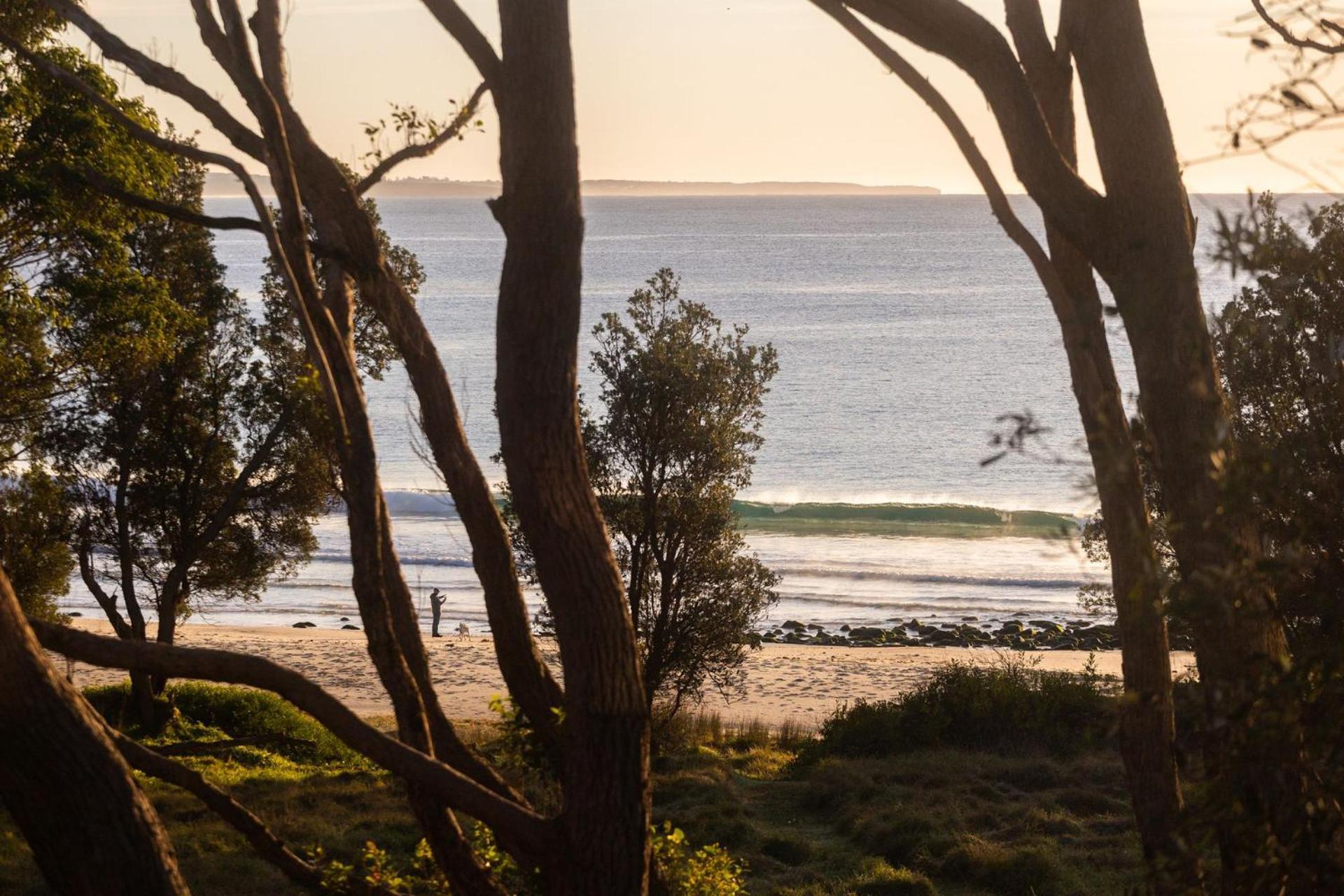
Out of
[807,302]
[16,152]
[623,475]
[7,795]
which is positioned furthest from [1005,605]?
[807,302]

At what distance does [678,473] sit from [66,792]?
1271 cm

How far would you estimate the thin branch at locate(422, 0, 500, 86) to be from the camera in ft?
14.8

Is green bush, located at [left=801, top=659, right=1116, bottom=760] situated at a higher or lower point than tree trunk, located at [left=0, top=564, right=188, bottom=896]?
lower

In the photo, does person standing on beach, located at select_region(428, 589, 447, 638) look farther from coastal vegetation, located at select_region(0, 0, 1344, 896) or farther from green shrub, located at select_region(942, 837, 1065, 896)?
green shrub, located at select_region(942, 837, 1065, 896)

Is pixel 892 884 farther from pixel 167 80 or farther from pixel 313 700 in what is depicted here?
pixel 167 80

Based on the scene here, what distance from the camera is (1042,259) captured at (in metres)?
4.84

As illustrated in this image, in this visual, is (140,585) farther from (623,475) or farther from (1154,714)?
(1154,714)

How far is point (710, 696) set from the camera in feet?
76.1

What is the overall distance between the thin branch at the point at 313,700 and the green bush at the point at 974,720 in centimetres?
1055

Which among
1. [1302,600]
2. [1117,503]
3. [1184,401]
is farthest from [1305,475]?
[1117,503]

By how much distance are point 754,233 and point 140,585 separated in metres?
148

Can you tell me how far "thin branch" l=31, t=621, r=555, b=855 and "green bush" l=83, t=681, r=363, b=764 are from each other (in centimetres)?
1217

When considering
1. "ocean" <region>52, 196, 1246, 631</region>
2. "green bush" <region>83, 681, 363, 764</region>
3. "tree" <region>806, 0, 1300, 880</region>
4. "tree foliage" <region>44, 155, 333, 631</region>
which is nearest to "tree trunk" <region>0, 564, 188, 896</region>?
"ocean" <region>52, 196, 1246, 631</region>

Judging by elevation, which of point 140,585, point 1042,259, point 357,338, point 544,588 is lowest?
point 140,585
